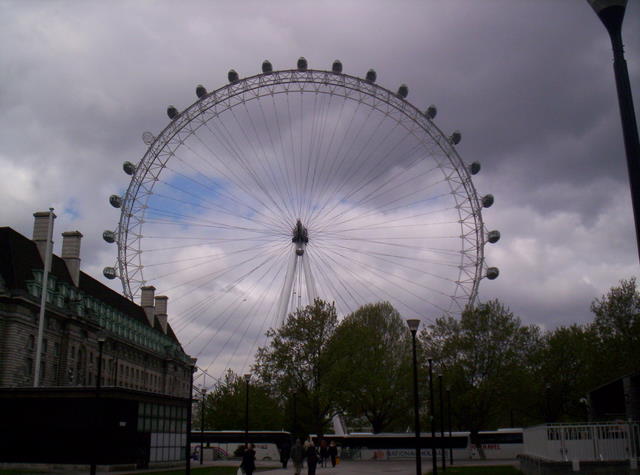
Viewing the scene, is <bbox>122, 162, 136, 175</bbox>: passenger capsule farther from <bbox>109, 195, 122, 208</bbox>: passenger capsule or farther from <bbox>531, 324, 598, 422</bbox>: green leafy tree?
<bbox>531, 324, 598, 422</bbox>: green leafy tree

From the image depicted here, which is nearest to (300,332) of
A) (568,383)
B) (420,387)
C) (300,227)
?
(420,387)

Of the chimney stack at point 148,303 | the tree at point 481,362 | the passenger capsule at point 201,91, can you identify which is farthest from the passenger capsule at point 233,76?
the chimney stack at point 148,303

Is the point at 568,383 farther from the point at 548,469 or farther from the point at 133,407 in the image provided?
the point at 548,469

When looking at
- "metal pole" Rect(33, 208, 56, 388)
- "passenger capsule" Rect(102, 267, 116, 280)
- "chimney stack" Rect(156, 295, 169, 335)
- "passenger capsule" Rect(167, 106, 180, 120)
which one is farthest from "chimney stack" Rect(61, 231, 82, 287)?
"chimney stack" Rect(156, 295, 169, 335)

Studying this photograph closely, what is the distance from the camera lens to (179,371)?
118000mm

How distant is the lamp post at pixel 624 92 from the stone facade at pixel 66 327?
4901cm

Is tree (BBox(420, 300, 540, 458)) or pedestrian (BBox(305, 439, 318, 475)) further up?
tree (BBox(420, 300, 540, 458))

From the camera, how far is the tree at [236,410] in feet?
262

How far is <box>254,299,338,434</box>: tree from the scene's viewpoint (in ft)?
212

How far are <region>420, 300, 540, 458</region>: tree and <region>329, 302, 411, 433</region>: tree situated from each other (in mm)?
5750

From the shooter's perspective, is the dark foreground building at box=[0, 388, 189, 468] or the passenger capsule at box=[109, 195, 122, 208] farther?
the passenger capsule at box=[109, 195, 122, 208]

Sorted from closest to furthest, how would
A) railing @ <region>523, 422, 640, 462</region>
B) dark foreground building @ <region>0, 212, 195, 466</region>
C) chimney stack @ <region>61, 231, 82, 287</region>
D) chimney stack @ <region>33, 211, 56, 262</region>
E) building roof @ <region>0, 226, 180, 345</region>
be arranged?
railing @ <region>523, 422, 640, 462</region> < dark foreground building @ <region>0, 212, 195, 466</region> < building roof @ <region>0, 226, 180, 345</region> < chimney stack @ <region>33, 211, 56, 262</region> < chimney stack @ <region>61, 231, 82, 287</region>

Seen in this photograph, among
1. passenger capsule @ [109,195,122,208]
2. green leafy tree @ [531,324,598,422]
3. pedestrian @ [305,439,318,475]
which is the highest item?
passenger capsule @ [109,195,122,208]

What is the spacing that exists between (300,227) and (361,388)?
2522cm
